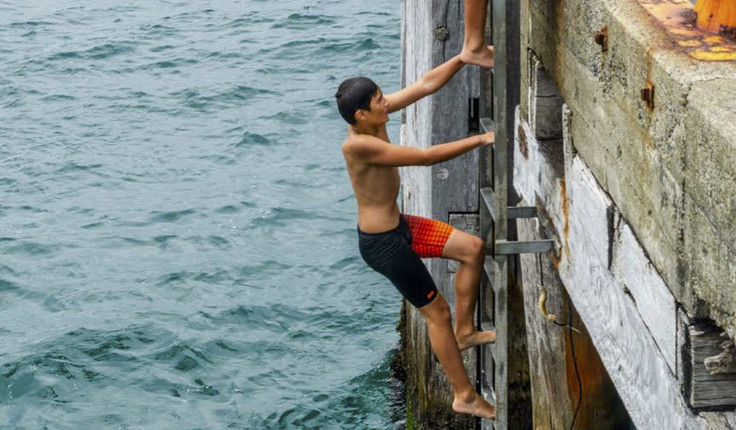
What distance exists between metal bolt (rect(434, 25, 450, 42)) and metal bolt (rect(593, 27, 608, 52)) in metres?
2.35

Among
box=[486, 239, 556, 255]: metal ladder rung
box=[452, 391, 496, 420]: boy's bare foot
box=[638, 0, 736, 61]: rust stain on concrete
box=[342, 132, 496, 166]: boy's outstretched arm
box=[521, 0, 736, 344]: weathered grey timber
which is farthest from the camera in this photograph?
box=[452, 391, 496, 420]: boy's bare foot

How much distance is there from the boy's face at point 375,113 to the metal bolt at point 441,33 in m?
0.75

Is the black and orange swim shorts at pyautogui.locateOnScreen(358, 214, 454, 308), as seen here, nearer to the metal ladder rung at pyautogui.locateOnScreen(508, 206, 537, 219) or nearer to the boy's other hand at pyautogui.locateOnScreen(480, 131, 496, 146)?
the metal ladder rung at pyautogui.locateOnScreen(508, 206, 537, 219)

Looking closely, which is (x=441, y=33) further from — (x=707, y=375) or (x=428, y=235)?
(x=707, y=375)

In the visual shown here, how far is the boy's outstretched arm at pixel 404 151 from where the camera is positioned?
17.6 ft

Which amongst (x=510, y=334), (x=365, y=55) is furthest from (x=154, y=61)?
(x=510, y=334)

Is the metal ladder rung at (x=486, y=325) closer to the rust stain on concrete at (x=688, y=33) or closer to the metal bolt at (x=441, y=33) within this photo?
the metal bolt at (x=441, y=33)

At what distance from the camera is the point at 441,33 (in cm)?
652

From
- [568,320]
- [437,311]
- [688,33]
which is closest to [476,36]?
[568,320]

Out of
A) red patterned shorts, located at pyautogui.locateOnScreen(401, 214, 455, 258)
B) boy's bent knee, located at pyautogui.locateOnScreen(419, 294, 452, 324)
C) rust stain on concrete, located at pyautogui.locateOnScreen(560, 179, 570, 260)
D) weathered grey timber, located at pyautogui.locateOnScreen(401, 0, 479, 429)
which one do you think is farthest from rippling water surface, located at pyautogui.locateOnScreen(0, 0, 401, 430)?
rust stain on concrete, located at pyautogui.locateOnScreen(560, 179, 570, 260)

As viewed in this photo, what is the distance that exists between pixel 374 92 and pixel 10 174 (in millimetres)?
12441

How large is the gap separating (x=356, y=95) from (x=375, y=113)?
0.50 feet

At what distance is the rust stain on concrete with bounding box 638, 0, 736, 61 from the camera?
11.7ft

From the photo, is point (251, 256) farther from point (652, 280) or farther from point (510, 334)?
point (652, 280)
